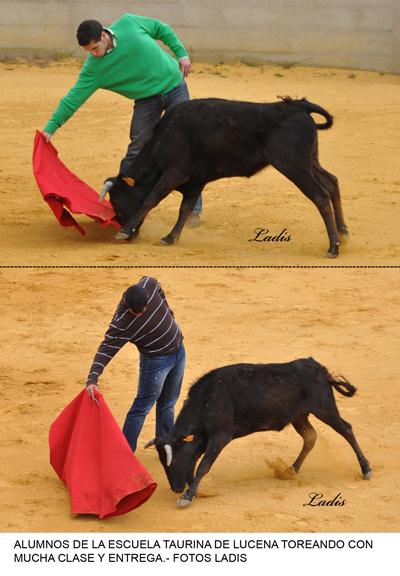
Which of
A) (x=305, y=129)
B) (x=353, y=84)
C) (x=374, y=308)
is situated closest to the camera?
(x=305, y=129)

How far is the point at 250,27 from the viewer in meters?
19.9

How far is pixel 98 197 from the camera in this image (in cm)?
1144

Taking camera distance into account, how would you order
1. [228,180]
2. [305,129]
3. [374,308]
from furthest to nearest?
[228,180] < [374,308] < [305,129]

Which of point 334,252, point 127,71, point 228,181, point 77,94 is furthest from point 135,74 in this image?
point 228,181

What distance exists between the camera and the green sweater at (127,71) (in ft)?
35.3

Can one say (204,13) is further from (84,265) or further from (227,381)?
(227,381)

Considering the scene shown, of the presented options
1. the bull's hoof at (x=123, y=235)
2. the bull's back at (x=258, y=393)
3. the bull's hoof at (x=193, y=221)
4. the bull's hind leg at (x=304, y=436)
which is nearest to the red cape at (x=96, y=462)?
the bull's back at (x=258, y=393)

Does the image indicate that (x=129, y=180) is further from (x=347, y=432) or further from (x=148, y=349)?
(x=347, y=432)

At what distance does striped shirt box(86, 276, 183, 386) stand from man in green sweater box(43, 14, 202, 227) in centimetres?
318

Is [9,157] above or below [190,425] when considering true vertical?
below

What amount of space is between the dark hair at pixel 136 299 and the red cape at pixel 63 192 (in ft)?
11.0

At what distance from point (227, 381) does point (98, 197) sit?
12.6ft

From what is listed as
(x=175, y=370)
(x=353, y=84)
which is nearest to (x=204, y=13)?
(x=353, y=84)

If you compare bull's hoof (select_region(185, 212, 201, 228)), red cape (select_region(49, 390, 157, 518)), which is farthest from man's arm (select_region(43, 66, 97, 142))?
red cape (select_region(49, 390, 157, 518))
